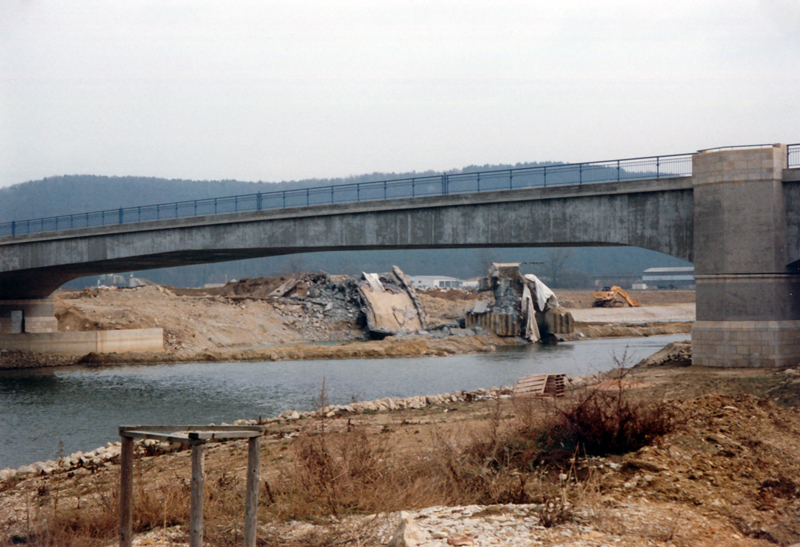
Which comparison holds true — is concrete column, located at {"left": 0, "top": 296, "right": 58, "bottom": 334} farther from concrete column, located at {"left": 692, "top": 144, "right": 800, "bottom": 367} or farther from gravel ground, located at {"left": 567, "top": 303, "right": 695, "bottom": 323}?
gravel ground, located at {"left": 567, "top": 303, "right": 695, "bottom": 323}

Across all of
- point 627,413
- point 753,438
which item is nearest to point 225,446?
point 627,413

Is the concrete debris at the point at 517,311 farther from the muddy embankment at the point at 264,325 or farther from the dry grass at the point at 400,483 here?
the dry grass at the point at 400,483

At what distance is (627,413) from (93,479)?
9.16 m

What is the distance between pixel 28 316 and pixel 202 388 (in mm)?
20692

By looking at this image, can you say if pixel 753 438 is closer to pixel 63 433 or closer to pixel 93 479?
pixel 93 479

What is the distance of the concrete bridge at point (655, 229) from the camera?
2302 cm

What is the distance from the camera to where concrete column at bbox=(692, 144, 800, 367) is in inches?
903

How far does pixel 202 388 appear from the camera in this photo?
1201 inches

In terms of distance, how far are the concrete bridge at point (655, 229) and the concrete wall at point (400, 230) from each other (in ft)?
0.15

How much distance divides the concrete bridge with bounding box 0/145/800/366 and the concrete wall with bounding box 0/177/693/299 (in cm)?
4

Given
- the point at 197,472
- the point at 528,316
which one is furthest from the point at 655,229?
the point at 528,316

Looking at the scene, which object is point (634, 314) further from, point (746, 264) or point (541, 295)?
point (746, 264)

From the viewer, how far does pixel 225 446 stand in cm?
1504

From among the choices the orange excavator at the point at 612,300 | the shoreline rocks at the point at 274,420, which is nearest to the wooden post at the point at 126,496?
the shoreline rocks at the point at 274,420
